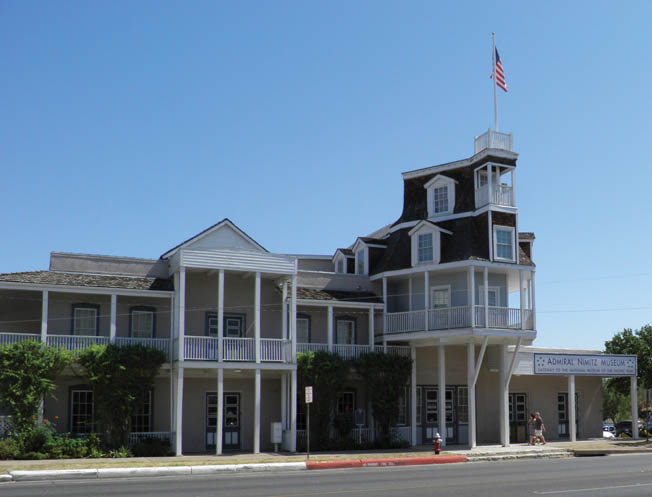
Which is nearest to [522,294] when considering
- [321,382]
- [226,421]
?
[321,382]

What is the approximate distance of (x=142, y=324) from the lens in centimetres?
3147

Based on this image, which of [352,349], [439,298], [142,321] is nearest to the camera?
[142,321]

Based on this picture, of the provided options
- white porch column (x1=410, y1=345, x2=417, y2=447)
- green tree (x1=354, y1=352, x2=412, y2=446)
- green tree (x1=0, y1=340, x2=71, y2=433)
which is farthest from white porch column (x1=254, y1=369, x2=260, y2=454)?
white porch column (x1=410, y1=345, x2=417, y2=447)

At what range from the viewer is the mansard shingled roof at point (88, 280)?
93.4ft

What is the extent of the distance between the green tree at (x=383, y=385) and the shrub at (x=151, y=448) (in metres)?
9.00

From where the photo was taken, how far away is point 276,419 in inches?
1331

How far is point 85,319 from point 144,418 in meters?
4.59

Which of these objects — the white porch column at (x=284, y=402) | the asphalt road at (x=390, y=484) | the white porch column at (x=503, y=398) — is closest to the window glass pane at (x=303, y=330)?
the white porch column at (x=284, y=402)

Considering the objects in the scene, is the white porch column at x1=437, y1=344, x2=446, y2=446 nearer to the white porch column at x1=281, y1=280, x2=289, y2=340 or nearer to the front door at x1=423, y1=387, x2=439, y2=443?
the front door at x1=423, y1=387, x2=439, y2=443

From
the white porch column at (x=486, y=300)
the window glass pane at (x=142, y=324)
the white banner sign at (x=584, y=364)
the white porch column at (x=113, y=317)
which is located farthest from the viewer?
the white banner sign at (x=584, y=364)

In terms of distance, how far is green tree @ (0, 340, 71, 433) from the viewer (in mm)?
26641

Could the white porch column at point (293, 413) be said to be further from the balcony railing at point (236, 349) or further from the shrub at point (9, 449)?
the shrub at point (9, 449)

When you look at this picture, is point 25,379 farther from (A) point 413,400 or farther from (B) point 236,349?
(A) point 413,400

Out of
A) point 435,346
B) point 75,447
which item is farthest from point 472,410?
point 75,447
